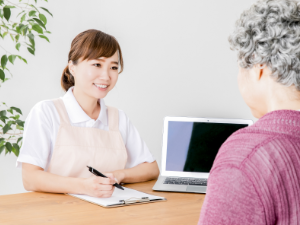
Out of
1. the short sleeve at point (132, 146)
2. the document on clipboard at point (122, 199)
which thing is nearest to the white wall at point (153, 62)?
the short sleeve at point (132, 146)

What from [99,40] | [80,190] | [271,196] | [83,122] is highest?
[99,40]

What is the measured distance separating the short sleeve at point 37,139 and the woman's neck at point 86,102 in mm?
193

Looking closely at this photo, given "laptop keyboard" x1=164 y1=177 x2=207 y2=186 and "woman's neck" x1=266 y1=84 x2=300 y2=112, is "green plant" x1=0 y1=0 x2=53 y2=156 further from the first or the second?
"woman's neck" x1=266 y1=84 x2=300 y2=112

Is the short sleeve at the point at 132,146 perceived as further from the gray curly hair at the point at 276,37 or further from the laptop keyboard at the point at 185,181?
the gray curly hair at the point at 276,37

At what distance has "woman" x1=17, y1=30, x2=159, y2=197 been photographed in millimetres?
1438

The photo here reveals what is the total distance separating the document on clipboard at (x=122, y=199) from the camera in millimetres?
1182

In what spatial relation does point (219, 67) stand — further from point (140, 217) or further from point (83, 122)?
point (140, 217)

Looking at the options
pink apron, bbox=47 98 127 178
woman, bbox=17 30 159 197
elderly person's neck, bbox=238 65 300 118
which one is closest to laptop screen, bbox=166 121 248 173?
woman, bbox=17 30 159 197

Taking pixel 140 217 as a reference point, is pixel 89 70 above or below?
above

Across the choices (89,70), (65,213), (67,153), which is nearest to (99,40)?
(89,70)

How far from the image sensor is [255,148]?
56cm

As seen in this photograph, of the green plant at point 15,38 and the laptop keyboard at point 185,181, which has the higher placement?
the green plant at point 15,38

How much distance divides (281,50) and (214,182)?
270mm

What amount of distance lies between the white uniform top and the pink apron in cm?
3
